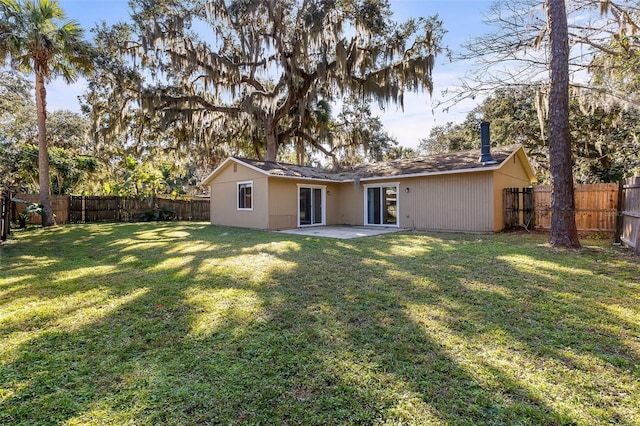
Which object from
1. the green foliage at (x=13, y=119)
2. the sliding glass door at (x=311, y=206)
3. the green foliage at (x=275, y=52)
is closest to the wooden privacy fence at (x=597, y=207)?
the green foliage at (x=275, y=52)

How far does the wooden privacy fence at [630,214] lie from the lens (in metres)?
6.28

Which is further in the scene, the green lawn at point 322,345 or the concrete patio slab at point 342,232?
the concrete patio slab at point 342,232

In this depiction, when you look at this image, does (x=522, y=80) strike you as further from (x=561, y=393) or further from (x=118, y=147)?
(x=118, y=147)

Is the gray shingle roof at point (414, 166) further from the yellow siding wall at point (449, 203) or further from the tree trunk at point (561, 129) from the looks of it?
the tree trunk at point (561, 129)

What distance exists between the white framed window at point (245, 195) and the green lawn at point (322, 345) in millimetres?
7262

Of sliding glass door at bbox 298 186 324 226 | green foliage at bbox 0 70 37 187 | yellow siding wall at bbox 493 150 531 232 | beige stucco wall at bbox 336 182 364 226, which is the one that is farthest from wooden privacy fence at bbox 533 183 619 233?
green foliage at bbox 0 70 37 187

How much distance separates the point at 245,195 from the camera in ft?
41.8

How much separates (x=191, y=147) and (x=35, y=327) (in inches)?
620

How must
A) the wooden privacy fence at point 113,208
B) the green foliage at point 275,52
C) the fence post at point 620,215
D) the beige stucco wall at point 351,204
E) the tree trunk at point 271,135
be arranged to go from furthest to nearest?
the tree trunk at point 271,135
the wooden privacy fence at point 113,208
the beige stucco wall at point 351,204
the green foliage at point 275,52
the fence post at point 620,215

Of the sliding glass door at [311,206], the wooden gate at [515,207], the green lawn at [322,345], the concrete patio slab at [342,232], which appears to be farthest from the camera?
the sliding glass door at [311,206]

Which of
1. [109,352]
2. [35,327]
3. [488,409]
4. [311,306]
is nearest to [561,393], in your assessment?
[488,409]

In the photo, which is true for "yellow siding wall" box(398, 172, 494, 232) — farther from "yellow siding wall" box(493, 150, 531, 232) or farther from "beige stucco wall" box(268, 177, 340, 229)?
"beige stucco wall" box(268, 177, 340, 229)

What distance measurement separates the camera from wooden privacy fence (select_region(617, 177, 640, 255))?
6277mm

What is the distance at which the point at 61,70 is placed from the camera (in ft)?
39.5
